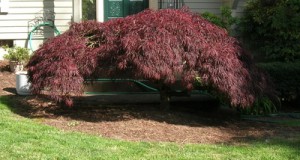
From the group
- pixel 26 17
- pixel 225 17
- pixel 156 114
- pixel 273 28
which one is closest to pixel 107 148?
pixel 156 114

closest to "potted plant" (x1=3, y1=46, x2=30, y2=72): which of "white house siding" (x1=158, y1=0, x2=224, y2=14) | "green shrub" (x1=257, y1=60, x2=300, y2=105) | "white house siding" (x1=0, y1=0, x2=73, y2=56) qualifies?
"white house siding" (x1=0, y1=0, x2=73, y2=56)

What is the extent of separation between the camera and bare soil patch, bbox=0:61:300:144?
7.31m

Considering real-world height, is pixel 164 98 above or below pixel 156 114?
above

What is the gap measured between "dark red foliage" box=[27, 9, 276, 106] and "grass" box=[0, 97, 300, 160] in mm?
945

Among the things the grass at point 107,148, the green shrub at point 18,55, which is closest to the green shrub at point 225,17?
the green shrub at point 18,55

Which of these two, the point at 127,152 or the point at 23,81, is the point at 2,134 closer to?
the point at 127,152

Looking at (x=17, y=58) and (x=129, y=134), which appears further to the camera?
(x=17, y=58)

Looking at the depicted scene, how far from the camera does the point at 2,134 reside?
21.8 feet

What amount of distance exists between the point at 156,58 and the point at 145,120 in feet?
3.94

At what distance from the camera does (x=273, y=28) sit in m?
11.8

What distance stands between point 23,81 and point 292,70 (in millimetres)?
5182

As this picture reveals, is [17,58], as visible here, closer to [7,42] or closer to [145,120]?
[7,42]

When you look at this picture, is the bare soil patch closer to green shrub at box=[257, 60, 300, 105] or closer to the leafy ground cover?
the leafy ground cover

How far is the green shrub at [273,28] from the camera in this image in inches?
457
